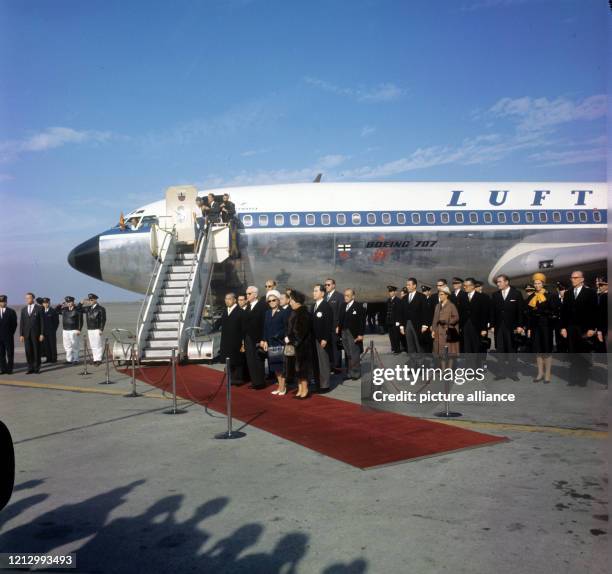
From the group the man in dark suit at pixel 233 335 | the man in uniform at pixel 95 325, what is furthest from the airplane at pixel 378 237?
the man in dark suit at pixel 233 335

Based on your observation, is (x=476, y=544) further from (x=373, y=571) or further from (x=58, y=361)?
(x=58, y=361)

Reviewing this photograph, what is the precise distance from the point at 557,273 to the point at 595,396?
29.5 feet

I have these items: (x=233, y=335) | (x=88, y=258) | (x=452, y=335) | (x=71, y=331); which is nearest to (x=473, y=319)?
(x=452, y=335)

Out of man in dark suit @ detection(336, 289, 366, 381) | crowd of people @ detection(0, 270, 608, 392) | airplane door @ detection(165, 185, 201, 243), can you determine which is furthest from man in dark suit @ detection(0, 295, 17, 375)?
man in dark suit @ detection(336, 289, 366, 381)

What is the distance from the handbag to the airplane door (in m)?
8.60

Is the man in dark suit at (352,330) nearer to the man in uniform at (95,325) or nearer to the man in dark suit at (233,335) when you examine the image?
the man in dark suit at (233,335)

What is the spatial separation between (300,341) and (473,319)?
11.7 ft

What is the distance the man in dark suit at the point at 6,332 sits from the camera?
12836mm

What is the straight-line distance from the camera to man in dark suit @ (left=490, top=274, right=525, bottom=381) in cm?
1023

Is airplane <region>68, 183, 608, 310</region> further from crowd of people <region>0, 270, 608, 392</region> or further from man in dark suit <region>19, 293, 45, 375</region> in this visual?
crowd of people <region>0, 270, 608, 392</region>

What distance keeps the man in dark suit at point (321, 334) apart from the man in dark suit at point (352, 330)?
60 cm

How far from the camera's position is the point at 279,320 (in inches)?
391

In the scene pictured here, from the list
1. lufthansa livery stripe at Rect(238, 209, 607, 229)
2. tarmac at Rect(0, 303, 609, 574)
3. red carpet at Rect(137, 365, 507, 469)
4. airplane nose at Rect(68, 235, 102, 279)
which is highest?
lufthansa livery stripe at Rect(238, 209, 607, 229)

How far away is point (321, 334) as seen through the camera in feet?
32.8
